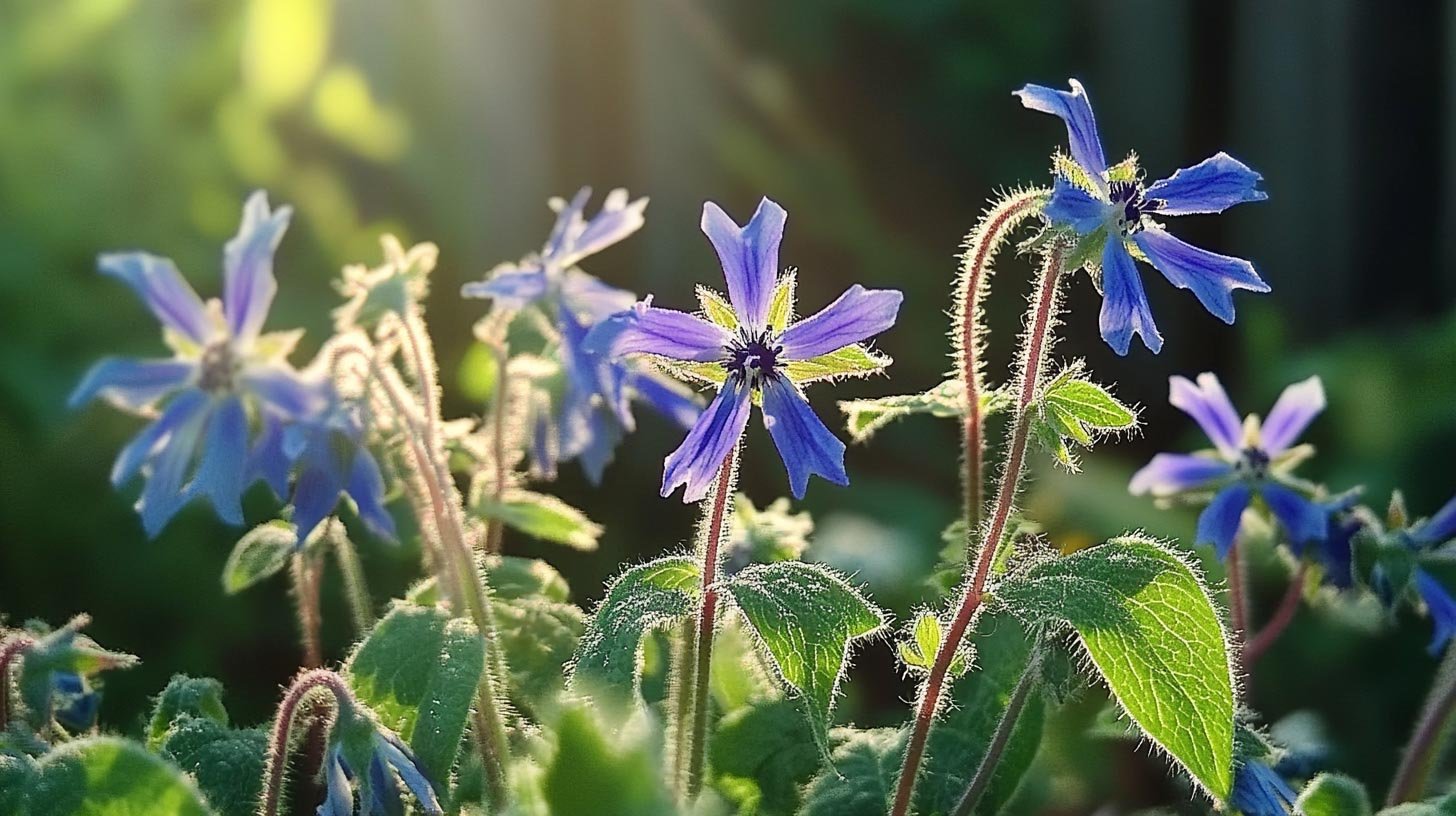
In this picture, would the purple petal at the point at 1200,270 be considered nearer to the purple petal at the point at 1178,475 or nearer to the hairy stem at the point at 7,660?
the purple petal at the point at 1178,475

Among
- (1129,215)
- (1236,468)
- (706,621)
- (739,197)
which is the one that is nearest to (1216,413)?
(1236,468)

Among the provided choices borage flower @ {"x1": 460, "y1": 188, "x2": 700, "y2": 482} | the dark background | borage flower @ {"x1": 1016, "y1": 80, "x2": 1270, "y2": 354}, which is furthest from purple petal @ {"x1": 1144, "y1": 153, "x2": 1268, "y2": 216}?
the dark background

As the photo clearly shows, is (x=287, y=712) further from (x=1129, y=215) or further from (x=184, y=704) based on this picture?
(x=1129, y=215)

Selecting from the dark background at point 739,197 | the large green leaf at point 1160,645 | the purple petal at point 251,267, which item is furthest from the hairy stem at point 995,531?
the dark background at point 739,197

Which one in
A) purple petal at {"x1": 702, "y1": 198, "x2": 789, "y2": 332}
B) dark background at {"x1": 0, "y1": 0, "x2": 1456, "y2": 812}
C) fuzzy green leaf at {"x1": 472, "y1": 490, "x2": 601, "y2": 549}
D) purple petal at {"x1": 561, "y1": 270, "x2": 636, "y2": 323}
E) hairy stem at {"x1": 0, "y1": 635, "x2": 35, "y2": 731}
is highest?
dark background at {"x1": 0, "y1": 0, "x2": 1456, "y2": 812}

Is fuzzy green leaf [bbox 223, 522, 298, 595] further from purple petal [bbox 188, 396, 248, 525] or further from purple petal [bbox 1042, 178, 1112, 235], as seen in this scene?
purple petal [bbox 1042, 178, 1112, 235]

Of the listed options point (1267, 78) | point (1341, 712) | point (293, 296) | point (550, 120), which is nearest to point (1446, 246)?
point (1267, 78)

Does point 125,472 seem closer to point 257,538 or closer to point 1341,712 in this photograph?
point 257,538
